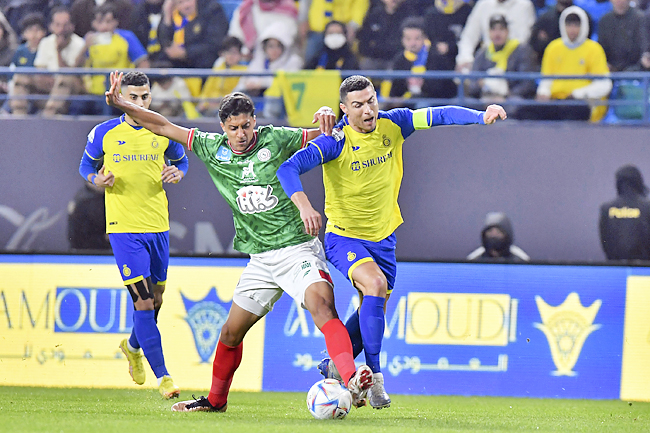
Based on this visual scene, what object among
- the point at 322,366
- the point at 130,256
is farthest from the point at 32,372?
the point at 322,366

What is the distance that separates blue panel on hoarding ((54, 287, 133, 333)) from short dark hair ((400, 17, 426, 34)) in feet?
16.4

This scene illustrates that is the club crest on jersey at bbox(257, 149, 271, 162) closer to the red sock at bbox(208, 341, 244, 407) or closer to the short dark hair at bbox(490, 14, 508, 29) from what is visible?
the red sock at bbox(208, 341, 244, 407)

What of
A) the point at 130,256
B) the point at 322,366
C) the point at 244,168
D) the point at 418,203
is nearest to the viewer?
the point at 244,168

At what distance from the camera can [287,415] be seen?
18.8 ft

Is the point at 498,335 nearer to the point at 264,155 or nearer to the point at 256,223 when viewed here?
the point at 256,223

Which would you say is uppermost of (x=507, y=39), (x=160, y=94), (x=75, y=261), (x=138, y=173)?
(x=507, y=39)

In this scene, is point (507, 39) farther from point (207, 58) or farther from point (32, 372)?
point (32, 372)

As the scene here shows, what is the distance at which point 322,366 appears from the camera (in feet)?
19.5

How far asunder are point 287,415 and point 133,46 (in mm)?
6670

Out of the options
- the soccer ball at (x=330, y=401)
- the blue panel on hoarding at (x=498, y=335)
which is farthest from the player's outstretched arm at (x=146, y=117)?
the blue panel on hoarding at (x=498, y=335)

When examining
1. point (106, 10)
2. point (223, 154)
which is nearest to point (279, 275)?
point (223, 154)

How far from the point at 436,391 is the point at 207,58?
555cm

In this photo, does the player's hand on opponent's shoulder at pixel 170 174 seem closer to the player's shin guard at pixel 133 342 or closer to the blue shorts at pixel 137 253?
the blue shorts at pixel 137 253

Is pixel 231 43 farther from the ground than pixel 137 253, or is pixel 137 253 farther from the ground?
pixel 231 43
